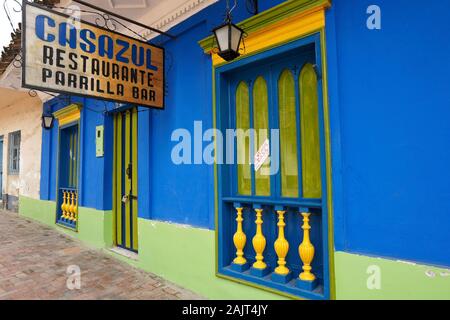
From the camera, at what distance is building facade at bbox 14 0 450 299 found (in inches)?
78.7

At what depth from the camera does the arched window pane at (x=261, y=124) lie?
300 centimetres

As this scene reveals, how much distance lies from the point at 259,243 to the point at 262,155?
913mm

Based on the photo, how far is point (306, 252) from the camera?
2547 millimetres

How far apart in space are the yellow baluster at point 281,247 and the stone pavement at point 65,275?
3.95ft

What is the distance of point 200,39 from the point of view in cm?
357

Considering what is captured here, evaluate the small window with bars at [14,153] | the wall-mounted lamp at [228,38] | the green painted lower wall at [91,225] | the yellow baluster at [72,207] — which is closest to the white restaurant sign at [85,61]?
the wall-mounted lamp at [228,38]

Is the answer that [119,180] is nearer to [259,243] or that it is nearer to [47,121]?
[259,243]

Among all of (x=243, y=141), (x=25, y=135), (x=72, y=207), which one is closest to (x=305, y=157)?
(x=243, y=141)

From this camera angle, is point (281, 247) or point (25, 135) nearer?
point (281, 247)

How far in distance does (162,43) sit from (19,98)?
7643 millimetres

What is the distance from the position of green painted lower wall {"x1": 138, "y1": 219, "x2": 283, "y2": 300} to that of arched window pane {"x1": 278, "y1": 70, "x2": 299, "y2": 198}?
106cm
